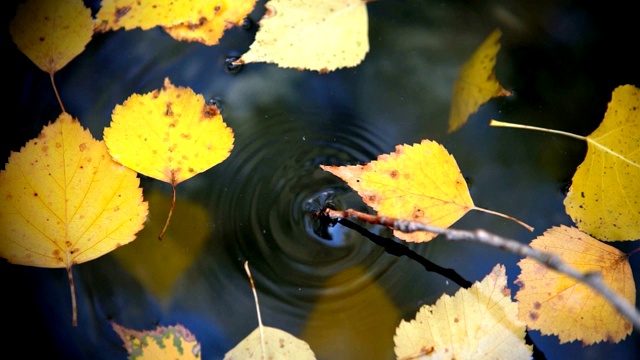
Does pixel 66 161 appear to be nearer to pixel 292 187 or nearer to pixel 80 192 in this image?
pixel 80 192

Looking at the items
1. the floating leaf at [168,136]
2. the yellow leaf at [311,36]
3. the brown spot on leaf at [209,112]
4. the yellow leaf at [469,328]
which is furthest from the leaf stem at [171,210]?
the yellow leaf at [469,328]

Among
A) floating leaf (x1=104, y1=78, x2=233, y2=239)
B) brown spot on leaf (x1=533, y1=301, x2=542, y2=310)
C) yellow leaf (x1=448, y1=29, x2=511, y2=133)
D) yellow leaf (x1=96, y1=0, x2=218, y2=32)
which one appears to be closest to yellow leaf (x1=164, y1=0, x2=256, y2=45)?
yellow leaf (x1=96, y1=0, x2=218, y2=32)

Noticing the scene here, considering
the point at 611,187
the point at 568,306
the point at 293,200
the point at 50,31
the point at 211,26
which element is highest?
the point at 50,31

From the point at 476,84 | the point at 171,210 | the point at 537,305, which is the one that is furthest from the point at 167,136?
the point at 537,305

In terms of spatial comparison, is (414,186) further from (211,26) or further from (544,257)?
(211,26)

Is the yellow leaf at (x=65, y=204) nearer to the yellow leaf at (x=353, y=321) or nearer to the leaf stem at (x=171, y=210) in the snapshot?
the leaf stem at (x=171, y=210)

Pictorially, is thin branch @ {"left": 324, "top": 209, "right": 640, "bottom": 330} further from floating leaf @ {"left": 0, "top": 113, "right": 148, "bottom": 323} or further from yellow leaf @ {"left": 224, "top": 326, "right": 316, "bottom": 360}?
floating leaf @ {"left": 0, "top": 113, "right": 148, "bottom": 323}

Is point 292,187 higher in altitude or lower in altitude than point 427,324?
higher

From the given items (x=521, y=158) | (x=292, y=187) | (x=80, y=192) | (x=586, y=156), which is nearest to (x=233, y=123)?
(x=292, y=187)
